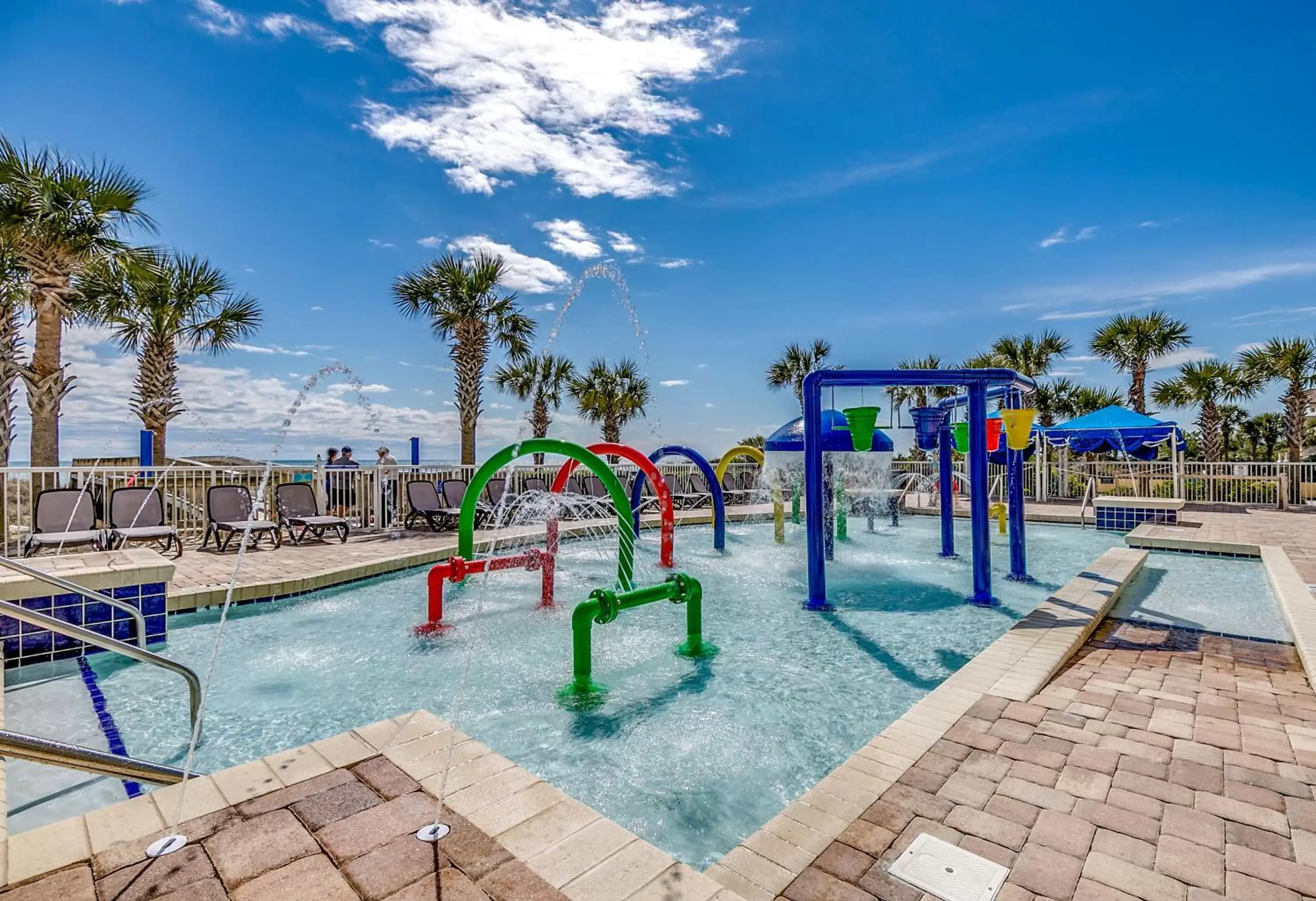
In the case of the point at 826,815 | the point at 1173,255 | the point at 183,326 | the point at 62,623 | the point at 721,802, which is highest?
the point at 1173,255

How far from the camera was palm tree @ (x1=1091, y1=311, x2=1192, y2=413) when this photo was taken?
25.5 meters

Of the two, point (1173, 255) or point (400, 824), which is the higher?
point (1173, 255)

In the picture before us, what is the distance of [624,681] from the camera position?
186 inches

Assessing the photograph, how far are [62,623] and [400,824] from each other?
5.40ft

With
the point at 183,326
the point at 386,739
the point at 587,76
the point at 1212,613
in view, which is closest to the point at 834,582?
the point at 1212,613

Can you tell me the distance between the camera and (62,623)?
8.12ft

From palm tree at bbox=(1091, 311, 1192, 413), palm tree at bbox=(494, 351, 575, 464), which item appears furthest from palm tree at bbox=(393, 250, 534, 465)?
palm tree at bbox=(1091, 311, 1192, 413)

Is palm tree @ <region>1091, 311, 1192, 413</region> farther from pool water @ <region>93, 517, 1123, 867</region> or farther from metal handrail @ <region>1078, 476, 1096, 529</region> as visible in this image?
pool water @ <region>93, 517, 1123, 867</region>

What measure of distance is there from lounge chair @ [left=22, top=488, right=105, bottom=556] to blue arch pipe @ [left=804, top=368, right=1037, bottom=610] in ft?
32.2

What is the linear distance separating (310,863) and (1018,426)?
27.8ft

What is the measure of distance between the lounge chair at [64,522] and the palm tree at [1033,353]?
98.0 feet

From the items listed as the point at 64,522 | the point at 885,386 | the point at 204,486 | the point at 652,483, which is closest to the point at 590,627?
the point at 885,386

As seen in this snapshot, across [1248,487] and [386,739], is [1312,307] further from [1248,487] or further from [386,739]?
[386,739]

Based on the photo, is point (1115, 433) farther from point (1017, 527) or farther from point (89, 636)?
point (89, 636)
